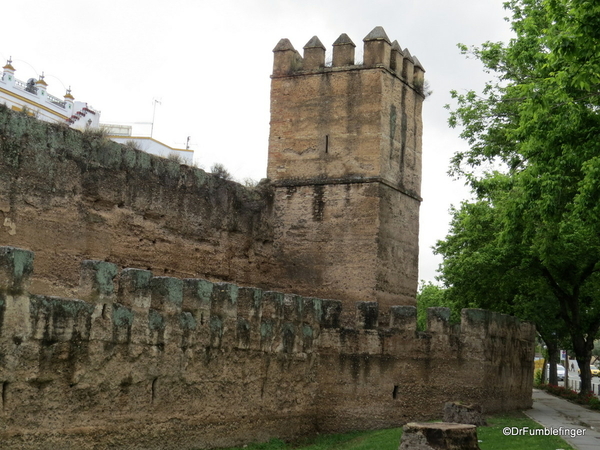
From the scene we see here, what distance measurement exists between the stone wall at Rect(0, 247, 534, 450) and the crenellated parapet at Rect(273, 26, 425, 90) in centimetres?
617

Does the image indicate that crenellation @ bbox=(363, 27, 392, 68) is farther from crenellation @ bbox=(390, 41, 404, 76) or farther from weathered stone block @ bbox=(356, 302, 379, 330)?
weathered stone block @ bbox=(356, 302, 379, 330)

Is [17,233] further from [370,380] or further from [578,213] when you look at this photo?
[578,213]

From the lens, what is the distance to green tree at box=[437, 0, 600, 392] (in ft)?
40.1

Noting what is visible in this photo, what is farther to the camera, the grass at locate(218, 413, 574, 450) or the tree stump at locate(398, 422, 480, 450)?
the grass at locate(218, 413, 574, 450)

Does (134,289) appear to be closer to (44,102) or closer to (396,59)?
(396,59)

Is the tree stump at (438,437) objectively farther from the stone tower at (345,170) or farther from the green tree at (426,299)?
the green tree at (426,299)

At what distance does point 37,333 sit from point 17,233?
4660 millimetres

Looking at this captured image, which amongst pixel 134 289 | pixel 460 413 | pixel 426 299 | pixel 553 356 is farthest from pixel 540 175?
pixel 426 299

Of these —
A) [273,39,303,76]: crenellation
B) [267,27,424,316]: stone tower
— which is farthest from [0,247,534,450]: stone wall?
[273,39,303,76]: crenellation

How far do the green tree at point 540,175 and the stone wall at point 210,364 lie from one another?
3.06m

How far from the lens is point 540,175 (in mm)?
14648

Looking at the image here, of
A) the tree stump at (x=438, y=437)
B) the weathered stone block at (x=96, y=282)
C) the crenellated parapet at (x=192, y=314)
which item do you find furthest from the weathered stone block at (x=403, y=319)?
the weathered stone block at (x=96, y=282)

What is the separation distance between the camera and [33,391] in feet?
34.6

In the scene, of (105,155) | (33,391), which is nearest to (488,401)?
(105,155)
